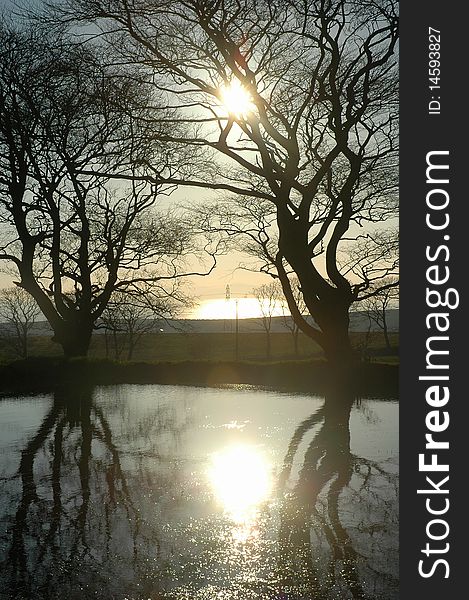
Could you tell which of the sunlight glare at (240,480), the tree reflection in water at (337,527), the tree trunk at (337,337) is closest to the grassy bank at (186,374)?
the tree trunk at (337,337)

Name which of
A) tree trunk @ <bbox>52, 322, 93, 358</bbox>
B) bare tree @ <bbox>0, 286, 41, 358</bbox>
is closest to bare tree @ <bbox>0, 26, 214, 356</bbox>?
tree trunk @ <bbox>52, 322, 93, 358</bbox>

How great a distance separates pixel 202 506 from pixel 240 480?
93 centimetres

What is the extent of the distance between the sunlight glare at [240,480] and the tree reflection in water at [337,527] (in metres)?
0.21

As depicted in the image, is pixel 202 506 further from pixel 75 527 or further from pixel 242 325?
pixel 242 325

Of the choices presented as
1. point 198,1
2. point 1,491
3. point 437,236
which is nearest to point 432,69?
point 437,236

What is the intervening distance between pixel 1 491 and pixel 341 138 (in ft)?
34.8

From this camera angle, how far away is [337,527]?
5398 mm

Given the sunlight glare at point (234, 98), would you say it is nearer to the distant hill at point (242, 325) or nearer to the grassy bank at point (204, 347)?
the distant hill at point (242, 325)

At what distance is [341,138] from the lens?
15.1 metres

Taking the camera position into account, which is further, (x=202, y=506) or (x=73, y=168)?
(x=73, y=168)

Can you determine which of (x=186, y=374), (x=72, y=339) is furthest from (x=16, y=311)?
(x=186, y=374)

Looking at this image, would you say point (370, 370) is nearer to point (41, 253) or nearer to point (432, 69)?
point (432, 69)

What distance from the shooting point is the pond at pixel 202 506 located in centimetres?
437

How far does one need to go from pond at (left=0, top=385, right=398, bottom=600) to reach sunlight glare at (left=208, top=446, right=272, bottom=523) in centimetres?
2
